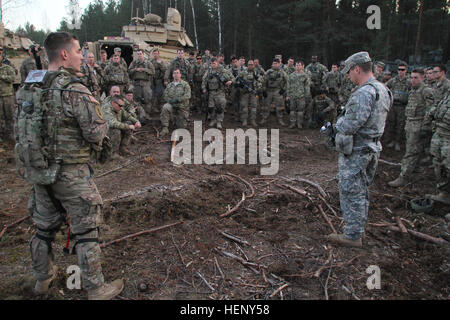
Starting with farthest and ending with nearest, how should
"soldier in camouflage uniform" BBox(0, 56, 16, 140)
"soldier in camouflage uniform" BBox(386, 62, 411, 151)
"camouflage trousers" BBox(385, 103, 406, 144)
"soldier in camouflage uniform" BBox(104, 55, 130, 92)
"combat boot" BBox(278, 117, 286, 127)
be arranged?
1. "combat boot" BBox(278, 117, 286, 127)
2. "soldier in camouflage uniform" BBox(104, 55, 130, 92)
3. "camouflage trousers" BBox(385, 103, 406, 144)
4. "soldier in camouflage uniform" BBox(386, 62, 411, 151)
5. "soldier in camouflage uniform" BBox(0, 56, 16, 140)

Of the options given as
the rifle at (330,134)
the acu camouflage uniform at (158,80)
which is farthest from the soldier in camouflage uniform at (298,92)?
the rifle at (330,134)

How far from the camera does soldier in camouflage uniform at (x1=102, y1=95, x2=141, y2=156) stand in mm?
6602

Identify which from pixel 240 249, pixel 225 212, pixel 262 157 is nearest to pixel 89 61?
pixel 262 157

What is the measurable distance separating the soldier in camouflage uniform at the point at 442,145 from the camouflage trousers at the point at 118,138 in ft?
18.6

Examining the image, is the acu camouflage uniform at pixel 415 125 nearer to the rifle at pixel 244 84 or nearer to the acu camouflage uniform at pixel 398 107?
the acu camouflage uniform at pixel 398 107

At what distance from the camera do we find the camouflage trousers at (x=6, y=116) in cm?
742

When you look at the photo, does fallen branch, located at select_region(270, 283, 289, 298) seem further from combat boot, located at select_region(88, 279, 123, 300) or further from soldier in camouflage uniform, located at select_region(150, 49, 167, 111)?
soldier in camouflage uniform, located at select_region(150, 49, 167, 111)

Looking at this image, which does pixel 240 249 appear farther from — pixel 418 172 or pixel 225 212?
pixel 418 172

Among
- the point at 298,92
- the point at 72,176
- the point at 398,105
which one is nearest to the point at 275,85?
the point at 298,92

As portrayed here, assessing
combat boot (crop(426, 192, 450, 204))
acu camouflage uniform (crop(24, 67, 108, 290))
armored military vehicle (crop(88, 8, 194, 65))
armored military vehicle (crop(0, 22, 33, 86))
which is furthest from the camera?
armored military vehicle (crop(88, 8, 194, 65))

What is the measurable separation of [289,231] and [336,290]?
3.67 feet

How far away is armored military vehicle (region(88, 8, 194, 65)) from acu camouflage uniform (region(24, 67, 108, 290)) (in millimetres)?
10437

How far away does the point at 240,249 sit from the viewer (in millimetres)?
3596

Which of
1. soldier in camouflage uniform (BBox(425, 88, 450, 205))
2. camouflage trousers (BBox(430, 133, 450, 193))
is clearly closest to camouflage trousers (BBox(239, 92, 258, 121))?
soldier in camouflage uniform (BBox(425, 88, 450, 205))
